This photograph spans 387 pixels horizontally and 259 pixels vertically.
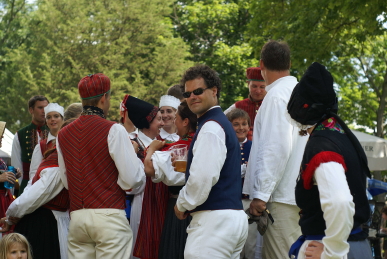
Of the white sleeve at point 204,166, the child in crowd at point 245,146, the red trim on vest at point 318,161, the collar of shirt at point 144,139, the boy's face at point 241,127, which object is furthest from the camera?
the collar of shirt at point 144,139

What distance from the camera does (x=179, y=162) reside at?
446 cm

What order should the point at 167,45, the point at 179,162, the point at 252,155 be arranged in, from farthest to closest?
the point at 167,45
the point at 252,155
the point at 179,162

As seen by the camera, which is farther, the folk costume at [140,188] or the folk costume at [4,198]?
the folk costume at [4,198]

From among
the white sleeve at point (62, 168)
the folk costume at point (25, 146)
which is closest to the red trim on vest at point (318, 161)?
the white sleeve at point (62, 168)

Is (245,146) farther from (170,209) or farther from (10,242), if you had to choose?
(10,242)

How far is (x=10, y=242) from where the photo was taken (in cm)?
497

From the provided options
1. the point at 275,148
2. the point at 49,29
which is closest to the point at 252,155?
the point at 275,148

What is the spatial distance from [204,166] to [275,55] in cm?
145

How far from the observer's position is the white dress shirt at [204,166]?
389 cm

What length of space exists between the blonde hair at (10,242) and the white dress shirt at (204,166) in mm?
1721

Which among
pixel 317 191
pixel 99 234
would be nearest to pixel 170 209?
pixel 99 234

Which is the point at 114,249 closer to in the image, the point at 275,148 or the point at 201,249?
the point at 201,249

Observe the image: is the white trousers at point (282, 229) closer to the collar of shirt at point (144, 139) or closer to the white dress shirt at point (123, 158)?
the white dress shirt at point (123, 158)

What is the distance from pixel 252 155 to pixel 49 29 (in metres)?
29.0
